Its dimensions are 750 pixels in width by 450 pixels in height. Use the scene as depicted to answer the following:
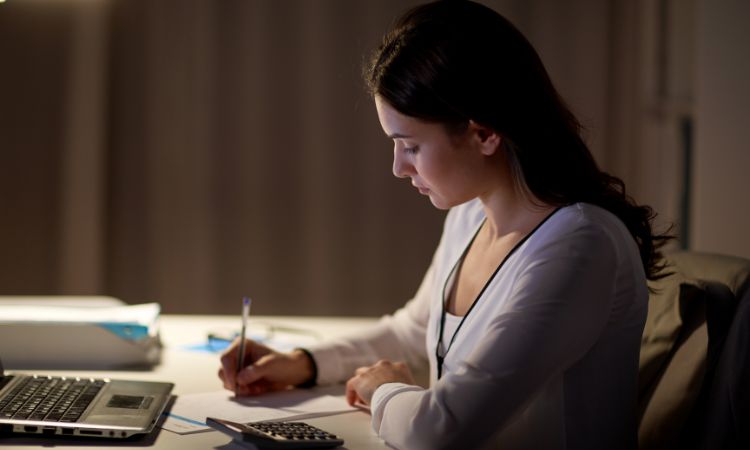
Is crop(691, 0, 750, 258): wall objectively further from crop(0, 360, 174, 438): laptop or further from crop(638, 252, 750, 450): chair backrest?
crop(0, 360, 174, 438): laptop

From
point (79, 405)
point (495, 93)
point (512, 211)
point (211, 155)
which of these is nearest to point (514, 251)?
point (512, 211)

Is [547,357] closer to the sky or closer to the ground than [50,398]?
closer to the sky

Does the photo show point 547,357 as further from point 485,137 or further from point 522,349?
point 485,137

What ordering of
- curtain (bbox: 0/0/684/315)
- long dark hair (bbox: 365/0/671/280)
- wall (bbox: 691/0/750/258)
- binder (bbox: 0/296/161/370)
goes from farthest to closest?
curtain (bbox: 0/0/684/315), wall (bbox: 691/0/750/258), binder (bbox: 0/296/161/370), long dark hair (bbox: 365/0/671/280)

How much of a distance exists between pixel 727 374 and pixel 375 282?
8.33ft

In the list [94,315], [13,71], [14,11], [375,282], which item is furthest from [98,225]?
[94,315]

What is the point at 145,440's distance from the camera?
1.03m

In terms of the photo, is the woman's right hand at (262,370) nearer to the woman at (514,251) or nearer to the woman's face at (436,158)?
the woman at (514,251)

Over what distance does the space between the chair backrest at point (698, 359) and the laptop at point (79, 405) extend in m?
0.74

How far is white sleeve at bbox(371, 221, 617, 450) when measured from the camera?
0.98m

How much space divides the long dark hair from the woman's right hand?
1.62ft

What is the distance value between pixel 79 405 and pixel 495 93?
2.32ft

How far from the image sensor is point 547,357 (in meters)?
0.99

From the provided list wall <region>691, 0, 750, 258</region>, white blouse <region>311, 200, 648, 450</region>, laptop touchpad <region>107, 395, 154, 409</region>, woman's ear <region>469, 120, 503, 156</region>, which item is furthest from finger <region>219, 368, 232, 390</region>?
wall <region>691, 0, 750, 258</region>
